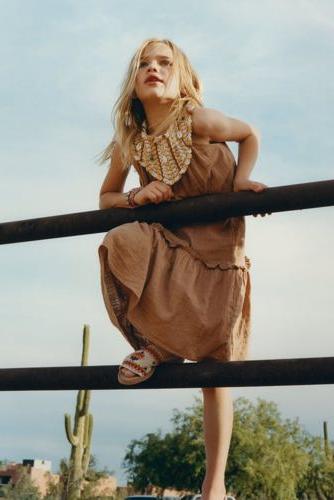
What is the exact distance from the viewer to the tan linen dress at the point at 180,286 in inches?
91.8

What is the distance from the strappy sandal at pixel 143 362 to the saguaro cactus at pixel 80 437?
17.8 m

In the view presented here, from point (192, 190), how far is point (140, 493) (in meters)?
26.0

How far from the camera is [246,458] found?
2598 cm

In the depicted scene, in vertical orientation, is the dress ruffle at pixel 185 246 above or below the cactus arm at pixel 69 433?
below

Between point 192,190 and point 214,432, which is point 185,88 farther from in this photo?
point 214,432

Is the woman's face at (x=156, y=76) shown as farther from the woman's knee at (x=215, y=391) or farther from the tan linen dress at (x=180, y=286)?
the woman's knee at (x=215, y=391)

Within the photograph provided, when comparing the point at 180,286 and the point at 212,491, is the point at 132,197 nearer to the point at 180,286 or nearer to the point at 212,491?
the point at 180,286

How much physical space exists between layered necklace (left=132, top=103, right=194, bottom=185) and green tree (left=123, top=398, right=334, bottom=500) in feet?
77.9

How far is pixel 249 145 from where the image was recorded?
2.65m

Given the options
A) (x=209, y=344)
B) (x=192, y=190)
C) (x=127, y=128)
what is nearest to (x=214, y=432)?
(x=209, y=344)

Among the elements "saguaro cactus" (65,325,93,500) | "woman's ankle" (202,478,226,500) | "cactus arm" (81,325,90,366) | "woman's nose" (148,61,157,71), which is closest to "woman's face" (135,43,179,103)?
"woman's nose" (148,61,157,71)

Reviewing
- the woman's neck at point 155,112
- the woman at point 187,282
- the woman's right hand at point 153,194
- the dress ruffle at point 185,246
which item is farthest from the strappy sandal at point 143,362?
the woman's neck at point 155,112

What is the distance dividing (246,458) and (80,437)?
23.3 ft

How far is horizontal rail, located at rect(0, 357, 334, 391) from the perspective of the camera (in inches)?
76.6
